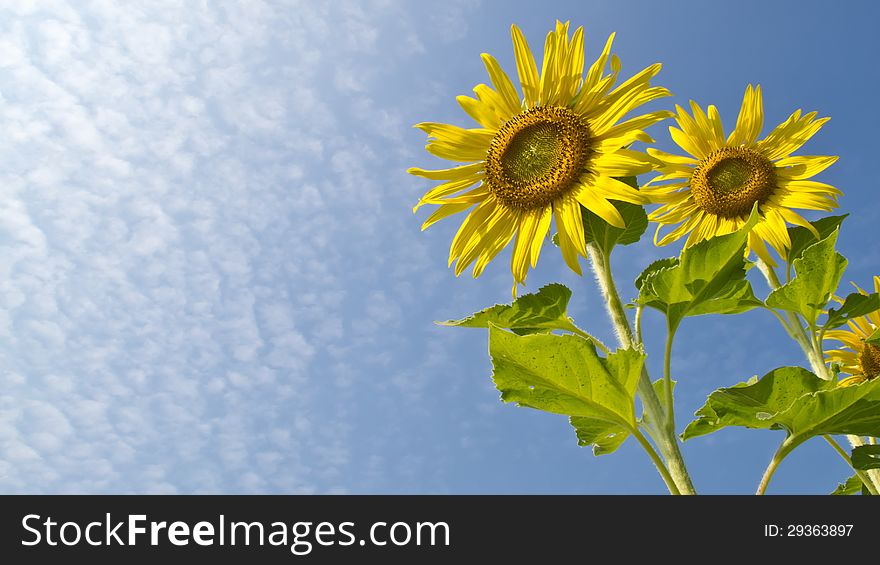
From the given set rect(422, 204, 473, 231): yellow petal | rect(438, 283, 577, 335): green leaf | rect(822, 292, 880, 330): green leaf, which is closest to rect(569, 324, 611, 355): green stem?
rect(438, 283, 577, 335): green leaf

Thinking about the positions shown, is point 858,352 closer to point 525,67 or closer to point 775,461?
point 775,461

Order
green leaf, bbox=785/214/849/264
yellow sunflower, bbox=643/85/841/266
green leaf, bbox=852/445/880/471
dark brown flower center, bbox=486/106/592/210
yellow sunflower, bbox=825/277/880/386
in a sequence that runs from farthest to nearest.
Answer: yellow sunflower, bbox=825/277/880/386, yellow sunflower, bbox=643/85/841/266, green leaf, bbox=785/214/849/264, dark brown flower center, bbox=486/106/592/210, green leaf, bbox=852/445/880/471

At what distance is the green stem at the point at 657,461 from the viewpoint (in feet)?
7.94

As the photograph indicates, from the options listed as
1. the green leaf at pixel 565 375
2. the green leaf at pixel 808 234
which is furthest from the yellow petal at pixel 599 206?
the green leaf at pixel 808 234

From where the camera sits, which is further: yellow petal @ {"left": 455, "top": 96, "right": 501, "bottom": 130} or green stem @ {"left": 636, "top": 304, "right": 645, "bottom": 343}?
yellow petal @ {"left": 455, "top": 96, "right": 501, "bottom": 130}

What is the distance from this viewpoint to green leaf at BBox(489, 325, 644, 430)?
2400 millimetres

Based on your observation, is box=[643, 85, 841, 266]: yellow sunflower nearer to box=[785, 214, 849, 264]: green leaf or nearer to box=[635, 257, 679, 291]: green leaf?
box=[785, 214, 849, 264]: green leaf

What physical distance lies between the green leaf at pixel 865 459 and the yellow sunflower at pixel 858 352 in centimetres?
190

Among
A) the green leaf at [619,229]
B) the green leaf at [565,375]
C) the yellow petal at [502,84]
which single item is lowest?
the green leaf at [565,375]

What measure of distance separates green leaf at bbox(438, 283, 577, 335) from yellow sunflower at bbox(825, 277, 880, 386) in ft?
10.0

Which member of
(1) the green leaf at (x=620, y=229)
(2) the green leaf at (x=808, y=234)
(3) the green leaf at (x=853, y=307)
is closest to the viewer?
(1) the green leaf at (x=620, y=229)

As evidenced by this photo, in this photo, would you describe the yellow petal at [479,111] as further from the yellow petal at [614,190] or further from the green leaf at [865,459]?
the green leaf at [865,459]

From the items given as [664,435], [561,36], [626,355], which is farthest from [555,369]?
[561,36]
